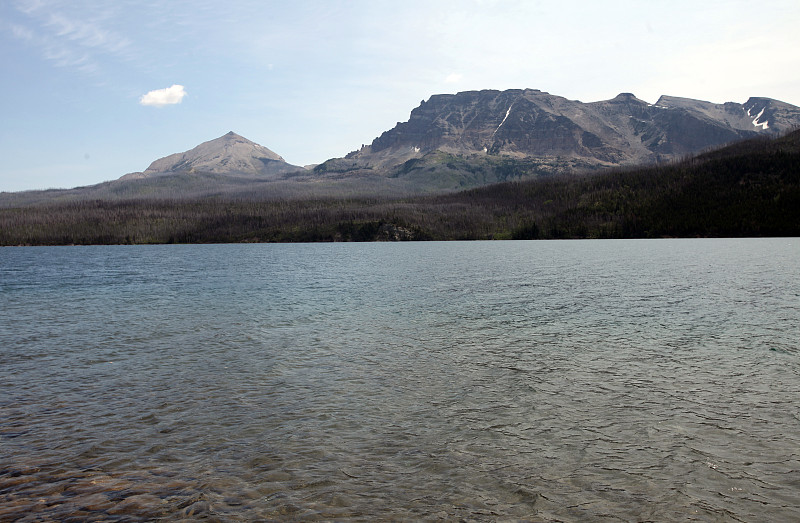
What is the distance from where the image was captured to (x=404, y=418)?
21250mm

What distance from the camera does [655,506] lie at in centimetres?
1373

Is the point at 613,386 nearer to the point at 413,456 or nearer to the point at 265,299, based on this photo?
the point at 413,456

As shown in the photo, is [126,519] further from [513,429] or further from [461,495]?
[513,429]

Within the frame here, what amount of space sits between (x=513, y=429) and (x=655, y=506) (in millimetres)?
6627

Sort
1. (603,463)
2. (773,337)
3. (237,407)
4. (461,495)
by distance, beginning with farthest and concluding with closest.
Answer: (773,337) < (237,407) < (603,463) < (461,495)

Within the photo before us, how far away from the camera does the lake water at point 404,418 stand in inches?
558

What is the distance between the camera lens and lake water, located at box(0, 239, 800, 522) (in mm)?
14172

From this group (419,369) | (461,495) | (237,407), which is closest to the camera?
(461,495)

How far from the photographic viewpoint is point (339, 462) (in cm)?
1686

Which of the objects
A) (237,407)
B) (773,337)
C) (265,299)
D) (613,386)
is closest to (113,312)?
(265,299)

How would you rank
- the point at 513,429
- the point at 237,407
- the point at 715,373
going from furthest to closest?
the point at 715,373 → the point at 237,407 → the point at 513,429

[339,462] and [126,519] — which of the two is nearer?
[126,519]

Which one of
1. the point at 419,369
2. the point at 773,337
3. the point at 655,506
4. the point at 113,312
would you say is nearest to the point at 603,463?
the point at 655,506

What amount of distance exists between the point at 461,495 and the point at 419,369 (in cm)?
1504
